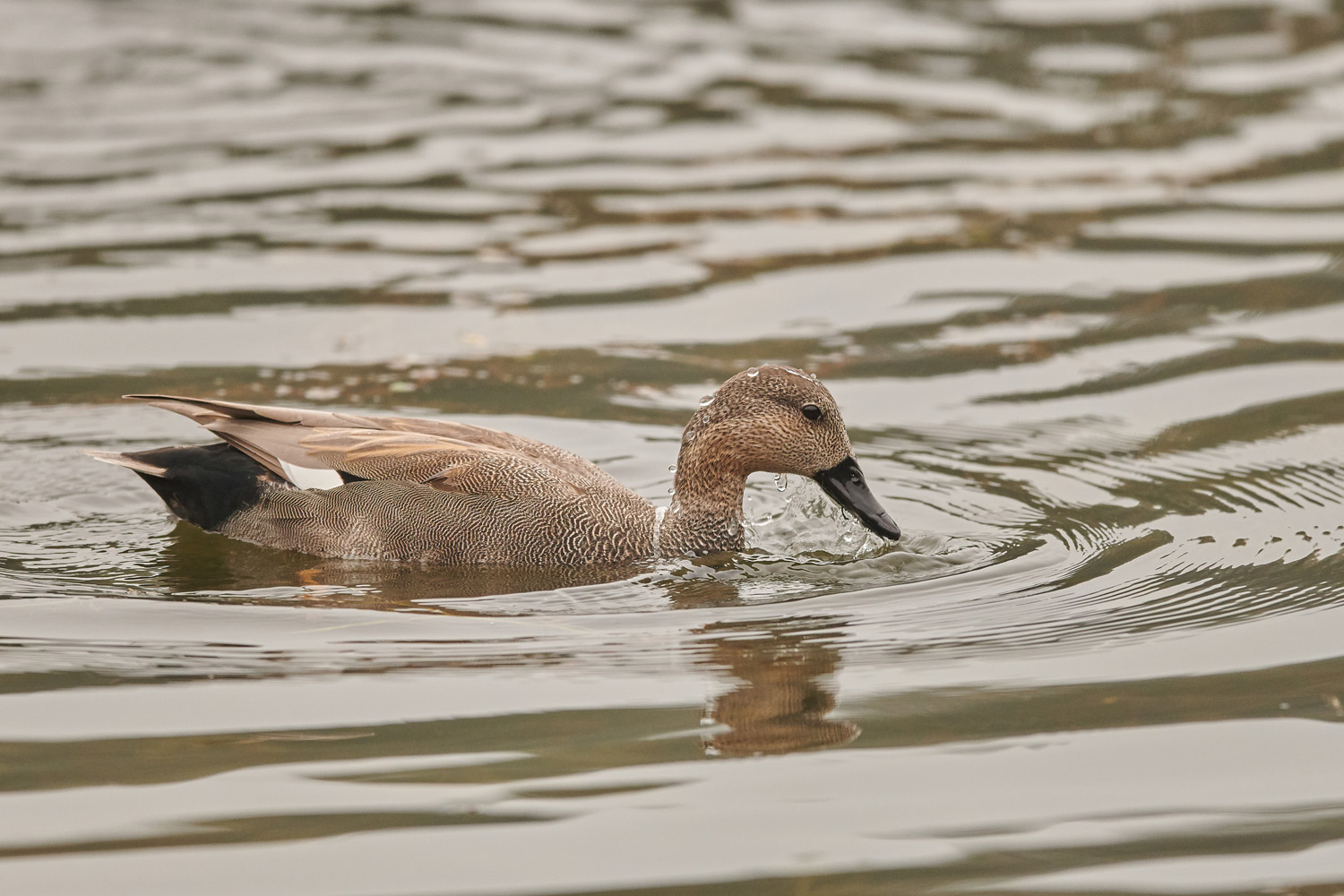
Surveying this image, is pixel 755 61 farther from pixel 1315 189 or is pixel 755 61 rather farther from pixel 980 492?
pixel 980 492

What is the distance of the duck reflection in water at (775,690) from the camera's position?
17.3 feet

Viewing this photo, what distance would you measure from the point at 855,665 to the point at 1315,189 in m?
8.29

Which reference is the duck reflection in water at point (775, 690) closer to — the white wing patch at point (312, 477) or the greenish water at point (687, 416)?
the greenish water at point (687, 416)

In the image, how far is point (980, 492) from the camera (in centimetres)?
796

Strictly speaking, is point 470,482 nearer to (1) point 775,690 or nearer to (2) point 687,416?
(1) point 775,690

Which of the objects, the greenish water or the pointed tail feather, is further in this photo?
the pointed tail feather

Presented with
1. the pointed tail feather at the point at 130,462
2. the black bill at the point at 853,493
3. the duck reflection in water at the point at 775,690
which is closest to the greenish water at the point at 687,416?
the duck reflection in water at the point at 775,690

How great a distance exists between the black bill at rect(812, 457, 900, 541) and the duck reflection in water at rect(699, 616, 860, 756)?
876mm

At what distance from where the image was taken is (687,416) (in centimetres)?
906

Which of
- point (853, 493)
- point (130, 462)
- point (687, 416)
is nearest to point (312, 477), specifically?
point (130, 462)

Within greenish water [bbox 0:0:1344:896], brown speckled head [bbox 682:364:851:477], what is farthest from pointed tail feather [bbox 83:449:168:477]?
brown speckled head [bbox 682:364:851:477]

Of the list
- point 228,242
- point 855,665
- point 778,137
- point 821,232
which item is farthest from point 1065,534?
point 778,137

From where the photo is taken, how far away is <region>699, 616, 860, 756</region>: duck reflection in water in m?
5.27

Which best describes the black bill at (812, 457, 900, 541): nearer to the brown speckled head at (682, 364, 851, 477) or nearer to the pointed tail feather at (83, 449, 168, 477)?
the brown speckled head at (682, 364, 851, 477)
